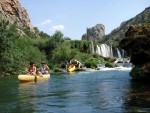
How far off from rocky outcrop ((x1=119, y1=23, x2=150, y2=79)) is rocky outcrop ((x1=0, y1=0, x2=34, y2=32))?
91.5 m

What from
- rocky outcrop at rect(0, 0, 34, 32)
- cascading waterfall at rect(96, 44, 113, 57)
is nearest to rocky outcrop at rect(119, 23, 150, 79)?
cascading waterfall at rect(96, 44, 113, 57)

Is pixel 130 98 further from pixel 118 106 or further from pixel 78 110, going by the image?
pixel 78 110

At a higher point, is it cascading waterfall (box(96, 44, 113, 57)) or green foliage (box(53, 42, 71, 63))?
cascading waterfall (box(96, 44, 113, 57))

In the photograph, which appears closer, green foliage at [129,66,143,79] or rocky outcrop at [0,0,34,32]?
green foliage at [129,66,143,79]

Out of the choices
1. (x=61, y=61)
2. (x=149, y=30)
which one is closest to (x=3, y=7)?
(x=61, y=61)

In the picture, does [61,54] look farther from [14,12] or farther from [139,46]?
[14,12]

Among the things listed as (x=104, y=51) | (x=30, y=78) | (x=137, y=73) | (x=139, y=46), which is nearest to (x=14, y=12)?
(x=104, y=51)

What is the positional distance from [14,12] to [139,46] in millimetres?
107438

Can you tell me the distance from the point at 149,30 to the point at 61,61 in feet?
177

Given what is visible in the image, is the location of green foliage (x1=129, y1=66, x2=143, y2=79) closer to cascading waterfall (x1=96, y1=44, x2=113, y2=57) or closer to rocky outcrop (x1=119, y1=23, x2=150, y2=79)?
rocky outcrop (x1=119, y1=23, x2=150, y2=79)

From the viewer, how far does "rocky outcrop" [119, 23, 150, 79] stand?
31469 millimetres

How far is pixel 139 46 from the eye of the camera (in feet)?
106

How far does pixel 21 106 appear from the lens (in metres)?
18.0

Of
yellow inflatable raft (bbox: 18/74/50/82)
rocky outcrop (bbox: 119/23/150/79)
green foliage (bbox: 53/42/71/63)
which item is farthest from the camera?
green foliage (bbox: 53/42/71/63)
